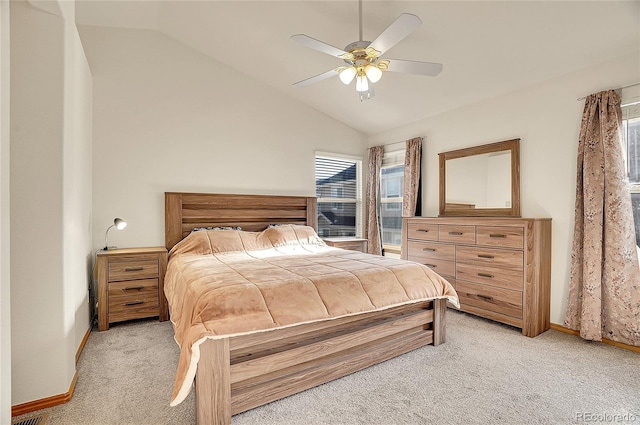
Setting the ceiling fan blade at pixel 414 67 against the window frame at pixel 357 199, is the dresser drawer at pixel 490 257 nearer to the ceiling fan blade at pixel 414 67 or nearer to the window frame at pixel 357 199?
the ceiling fan blade at pixel 414 67

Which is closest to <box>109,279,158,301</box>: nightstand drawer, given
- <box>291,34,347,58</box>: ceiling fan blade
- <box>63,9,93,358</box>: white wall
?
<box>63,9,93,358</box>: white wall

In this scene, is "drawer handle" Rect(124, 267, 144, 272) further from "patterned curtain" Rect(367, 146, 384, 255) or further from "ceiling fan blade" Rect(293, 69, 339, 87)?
"patterned curtain" Rect(367, 146, 384, 255)

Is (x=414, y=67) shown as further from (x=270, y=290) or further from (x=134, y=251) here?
(x=134, y=251)

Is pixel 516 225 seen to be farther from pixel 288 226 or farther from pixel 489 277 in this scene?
pixel 288 226

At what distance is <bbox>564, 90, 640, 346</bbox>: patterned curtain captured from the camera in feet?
8.45

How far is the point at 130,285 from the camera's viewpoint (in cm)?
323

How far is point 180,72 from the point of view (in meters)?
3.91

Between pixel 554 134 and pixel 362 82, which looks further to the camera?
pixel 554 134

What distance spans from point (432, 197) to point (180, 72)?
3.76 metres

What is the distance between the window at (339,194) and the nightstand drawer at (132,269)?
2.52 metres

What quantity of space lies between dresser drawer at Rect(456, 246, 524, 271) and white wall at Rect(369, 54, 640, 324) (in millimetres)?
435

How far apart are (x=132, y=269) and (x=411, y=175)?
372cm

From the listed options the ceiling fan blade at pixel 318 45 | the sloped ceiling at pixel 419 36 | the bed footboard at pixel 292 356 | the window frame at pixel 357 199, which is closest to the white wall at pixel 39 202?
the bed footboard at pixel 292 356

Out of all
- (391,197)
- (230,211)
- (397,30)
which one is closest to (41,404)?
(230,211)
